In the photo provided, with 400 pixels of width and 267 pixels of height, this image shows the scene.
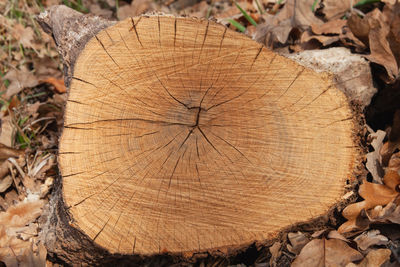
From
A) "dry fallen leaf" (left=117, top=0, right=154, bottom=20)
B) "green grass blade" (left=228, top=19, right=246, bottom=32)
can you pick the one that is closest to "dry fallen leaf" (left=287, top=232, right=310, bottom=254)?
"green grass blade" (left=228, top=19, right=246, bottom=32)

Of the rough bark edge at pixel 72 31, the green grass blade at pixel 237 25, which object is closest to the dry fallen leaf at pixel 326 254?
the rough bark edge at pixel 72 31

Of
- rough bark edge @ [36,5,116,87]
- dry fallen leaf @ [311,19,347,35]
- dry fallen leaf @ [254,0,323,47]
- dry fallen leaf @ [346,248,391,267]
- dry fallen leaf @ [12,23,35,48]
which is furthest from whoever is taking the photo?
dry fallen leaf @ [12,23,35,48]

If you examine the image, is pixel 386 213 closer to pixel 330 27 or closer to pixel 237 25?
pixel 330 27

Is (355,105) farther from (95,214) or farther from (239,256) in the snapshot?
(95,214)

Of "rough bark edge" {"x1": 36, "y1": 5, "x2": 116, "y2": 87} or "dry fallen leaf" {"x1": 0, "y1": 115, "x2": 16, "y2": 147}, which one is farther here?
"dry fallen leaf" {"x1": 0, "y1": 115, "x2": 16, "y2": 147}

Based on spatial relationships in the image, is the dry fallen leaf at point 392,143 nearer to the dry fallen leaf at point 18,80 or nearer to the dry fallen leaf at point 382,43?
the dry fallen leaf at point 382,43

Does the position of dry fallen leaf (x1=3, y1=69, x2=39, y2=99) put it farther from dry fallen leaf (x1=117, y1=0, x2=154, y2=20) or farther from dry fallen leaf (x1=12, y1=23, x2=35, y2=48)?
dry fallen leaf (x1=117, y1=0, x2=154, y2=20)

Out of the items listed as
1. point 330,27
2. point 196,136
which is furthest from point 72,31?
point 330,27

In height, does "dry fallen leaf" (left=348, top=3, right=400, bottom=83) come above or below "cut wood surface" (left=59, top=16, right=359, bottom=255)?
above
